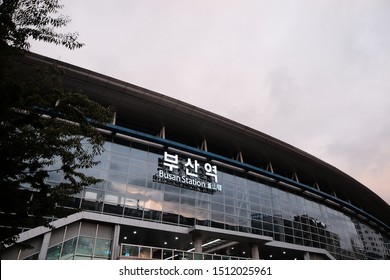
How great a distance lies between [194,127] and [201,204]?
7728 millimetres

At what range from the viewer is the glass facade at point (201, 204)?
2127cm

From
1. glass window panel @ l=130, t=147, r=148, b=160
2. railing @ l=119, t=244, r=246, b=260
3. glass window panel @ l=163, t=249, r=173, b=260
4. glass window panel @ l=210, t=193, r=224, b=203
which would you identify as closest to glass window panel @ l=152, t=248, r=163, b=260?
railing @ l=119, t=244, r=246, b=260

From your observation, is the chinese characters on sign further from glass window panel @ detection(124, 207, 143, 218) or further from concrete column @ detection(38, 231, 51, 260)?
concrete column @ detection(38, 231, 51, 260)

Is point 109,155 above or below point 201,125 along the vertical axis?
below

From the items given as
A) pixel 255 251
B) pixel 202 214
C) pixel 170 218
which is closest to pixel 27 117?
pixel 170 218

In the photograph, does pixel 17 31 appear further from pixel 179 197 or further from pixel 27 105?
pixel 179 197

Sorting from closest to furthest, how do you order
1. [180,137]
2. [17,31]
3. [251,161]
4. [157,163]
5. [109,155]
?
1. [17,31]
2. [109,155]
3. [157,163]
4. [180,137]
5. [251,161]

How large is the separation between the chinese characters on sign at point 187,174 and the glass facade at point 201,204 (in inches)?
18.9

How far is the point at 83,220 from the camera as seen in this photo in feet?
65.0

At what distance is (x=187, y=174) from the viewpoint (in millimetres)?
25406

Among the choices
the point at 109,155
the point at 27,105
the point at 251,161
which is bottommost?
the point at 27,105

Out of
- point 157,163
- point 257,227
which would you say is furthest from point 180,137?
point 257,227

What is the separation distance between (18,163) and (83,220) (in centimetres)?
1376

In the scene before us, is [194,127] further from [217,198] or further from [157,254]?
[157,254]
